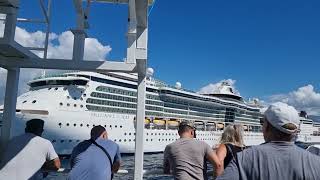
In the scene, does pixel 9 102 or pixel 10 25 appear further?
pixel 9 102

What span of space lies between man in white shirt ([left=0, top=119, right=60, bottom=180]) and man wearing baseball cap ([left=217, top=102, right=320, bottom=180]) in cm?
214

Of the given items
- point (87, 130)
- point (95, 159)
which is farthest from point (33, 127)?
point (87, 130)

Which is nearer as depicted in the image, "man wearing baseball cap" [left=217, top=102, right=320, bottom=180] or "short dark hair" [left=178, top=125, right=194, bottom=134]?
"man wearing baseball cap" [left=217, top=102, right=320, bottom=180]

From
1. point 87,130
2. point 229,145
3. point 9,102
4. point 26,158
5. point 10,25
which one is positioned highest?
point 10,25

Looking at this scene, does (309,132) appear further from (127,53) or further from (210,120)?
(127,53)

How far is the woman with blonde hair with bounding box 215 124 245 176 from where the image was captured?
3.19 m

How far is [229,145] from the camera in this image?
10.5 ft

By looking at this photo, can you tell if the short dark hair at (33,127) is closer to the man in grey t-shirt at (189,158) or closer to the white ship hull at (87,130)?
the man in grey t-shirt at (189,158)

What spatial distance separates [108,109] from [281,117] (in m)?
32.2

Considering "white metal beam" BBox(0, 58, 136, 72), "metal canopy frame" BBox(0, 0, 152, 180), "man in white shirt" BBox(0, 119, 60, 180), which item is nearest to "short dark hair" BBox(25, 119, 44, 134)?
"man in white shirt" BBox(0, 119, 60, 180)

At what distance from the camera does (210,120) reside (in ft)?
158

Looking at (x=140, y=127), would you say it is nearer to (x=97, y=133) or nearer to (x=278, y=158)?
(x=97, y=133)

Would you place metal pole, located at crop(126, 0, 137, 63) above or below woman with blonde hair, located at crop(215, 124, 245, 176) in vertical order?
above

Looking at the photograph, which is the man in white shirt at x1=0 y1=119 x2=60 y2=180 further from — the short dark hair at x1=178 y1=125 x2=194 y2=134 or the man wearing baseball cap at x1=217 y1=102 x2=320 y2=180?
the man wearing baseball cap at x1=217 y1=102 x2=320 y2=180
